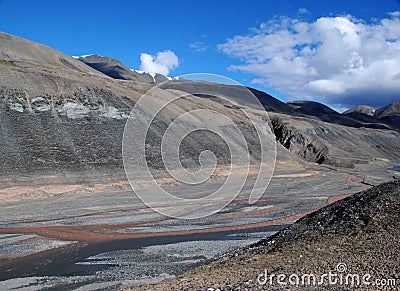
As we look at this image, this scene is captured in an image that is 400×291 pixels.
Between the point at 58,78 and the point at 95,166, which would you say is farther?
the point at 58,78

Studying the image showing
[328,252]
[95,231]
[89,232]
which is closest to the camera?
[328,252]

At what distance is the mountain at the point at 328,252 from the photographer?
10.9 metres

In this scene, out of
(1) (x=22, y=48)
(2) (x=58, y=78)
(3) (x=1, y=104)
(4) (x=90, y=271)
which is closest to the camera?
(4) (x=90, y=271)

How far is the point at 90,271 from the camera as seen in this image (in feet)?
59.1

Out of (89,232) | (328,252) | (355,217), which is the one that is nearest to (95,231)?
(89,232)

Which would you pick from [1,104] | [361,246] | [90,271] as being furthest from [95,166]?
[361,246]

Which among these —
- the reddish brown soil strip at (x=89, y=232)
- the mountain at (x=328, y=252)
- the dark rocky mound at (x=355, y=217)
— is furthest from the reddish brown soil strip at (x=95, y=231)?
the mountain at (x=328, y=252)

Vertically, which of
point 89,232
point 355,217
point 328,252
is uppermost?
point 355,217

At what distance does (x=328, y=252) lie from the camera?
1290cm

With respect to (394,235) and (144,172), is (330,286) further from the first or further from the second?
(144,172)

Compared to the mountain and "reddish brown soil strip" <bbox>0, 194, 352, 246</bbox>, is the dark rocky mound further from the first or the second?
"reddish brown soil strip" <bbox>0, 194, 352, 246</bbox>

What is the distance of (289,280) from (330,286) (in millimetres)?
1097

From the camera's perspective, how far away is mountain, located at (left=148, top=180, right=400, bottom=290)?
1095 cm

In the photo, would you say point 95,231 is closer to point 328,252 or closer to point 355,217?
point 355,217
